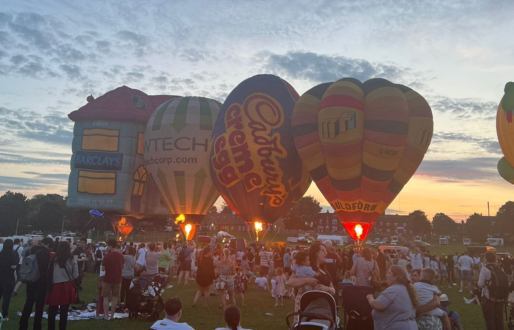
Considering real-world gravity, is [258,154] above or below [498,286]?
above

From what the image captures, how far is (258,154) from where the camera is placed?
22891mm

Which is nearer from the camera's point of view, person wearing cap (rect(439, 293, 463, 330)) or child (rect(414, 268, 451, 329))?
child (rect(414, 268, 451, 329))

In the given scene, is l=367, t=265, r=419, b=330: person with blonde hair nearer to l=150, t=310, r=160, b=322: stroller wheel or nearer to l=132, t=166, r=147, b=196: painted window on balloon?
l=150, t=310, r=160, b=322: stroller wheel

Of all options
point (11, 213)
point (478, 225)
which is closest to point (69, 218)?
point (11, 213)

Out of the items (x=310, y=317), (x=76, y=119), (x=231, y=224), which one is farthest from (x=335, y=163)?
(x=231, y=224)

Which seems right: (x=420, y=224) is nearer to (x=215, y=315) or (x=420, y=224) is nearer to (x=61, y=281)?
(x=215, y=315)

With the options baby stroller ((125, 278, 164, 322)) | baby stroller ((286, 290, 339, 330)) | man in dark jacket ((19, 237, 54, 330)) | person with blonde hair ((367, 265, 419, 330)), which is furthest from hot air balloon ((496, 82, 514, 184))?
man in dark jacket ((19, 237, 54, 330))

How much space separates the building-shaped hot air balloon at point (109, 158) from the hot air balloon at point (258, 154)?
12091 mm

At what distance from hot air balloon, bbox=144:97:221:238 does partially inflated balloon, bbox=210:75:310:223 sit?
17.6 feet

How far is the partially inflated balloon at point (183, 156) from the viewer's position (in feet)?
97.7

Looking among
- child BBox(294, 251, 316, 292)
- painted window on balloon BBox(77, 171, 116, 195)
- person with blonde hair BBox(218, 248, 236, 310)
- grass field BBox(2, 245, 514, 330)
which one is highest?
painted window on balloon BBox(77, 171, 116, 195)

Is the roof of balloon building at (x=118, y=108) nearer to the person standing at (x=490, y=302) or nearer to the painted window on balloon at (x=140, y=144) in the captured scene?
the painted window on balloon at (x=140, y=144)

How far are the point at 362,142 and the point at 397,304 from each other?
1490cm

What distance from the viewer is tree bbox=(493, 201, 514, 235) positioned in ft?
344
